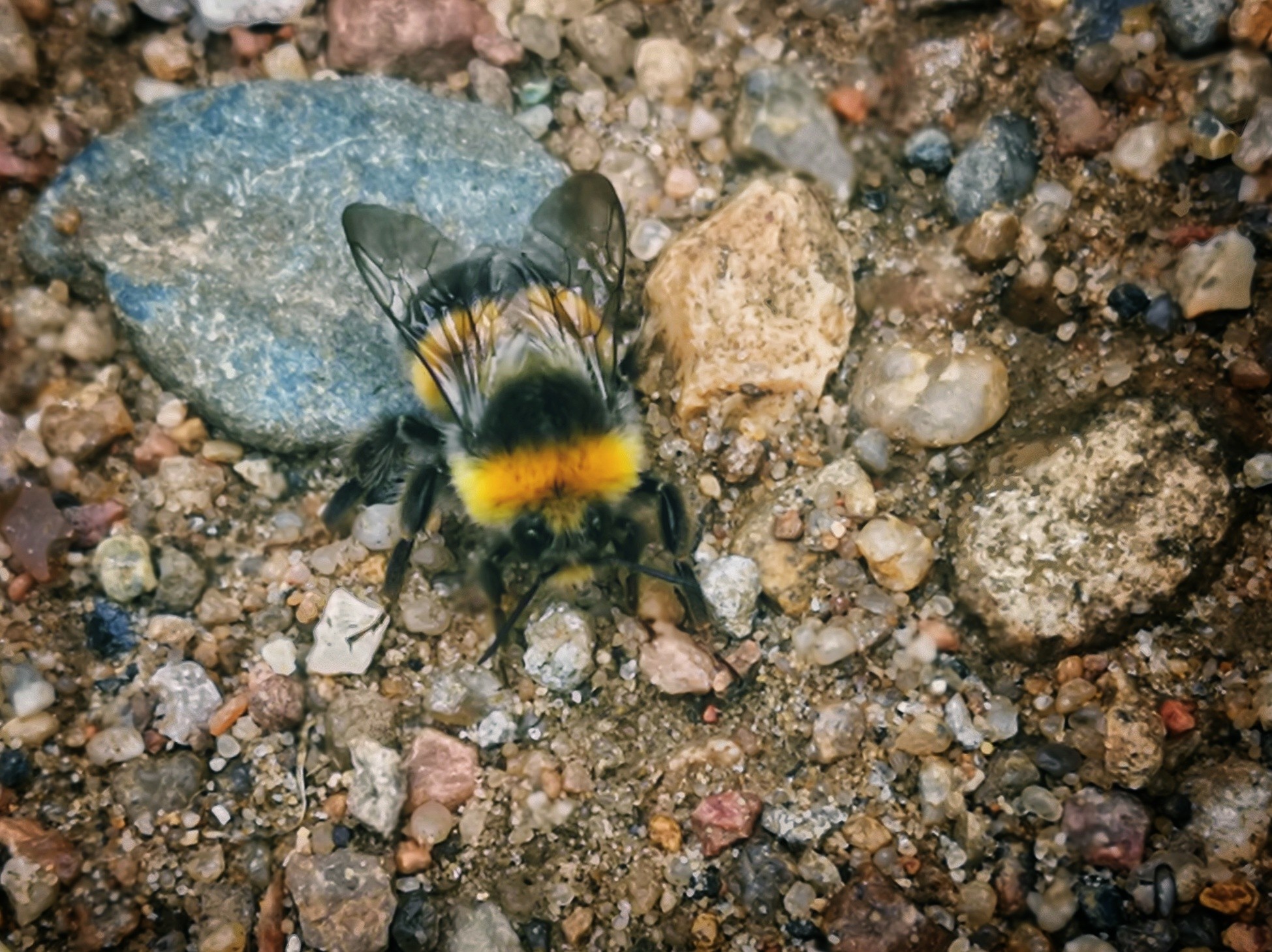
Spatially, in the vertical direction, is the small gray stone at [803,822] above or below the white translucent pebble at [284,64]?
below

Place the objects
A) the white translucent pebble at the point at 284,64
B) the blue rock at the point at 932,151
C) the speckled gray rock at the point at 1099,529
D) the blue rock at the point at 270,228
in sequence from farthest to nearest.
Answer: the white translucent pebble at the point at 284,64, the blue rock at the point at 932,151, the blue rock at the point at 270,228, the speckled gray rock at the point at 1099,529

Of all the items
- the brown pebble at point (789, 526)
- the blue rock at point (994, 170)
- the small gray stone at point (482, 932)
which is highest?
the blue rock at point (994, 170)

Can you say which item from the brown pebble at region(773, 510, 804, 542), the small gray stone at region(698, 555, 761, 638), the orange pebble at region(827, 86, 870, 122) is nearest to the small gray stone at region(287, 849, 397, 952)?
the small gray stone at region(698, 555, 761, 638)

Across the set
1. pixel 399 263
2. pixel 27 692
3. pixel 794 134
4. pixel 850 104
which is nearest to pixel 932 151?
pixel 850 104

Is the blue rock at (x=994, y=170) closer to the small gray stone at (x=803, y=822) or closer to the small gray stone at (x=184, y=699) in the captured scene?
the small gray stone at (x=803, y=822)

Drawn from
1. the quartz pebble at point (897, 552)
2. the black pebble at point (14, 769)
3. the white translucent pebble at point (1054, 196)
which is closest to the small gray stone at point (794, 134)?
the white translucent pebble at point (1054, 196)

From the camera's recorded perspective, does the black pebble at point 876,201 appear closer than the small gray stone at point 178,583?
No

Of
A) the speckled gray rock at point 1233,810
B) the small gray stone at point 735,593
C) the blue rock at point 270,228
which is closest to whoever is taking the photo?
the speckled gray rock at point 1233,810

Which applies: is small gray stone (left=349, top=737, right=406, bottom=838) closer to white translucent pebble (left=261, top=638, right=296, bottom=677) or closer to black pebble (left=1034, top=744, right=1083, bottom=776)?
white translucent pebble (left=261, top=638, right=296, bottom=677)
